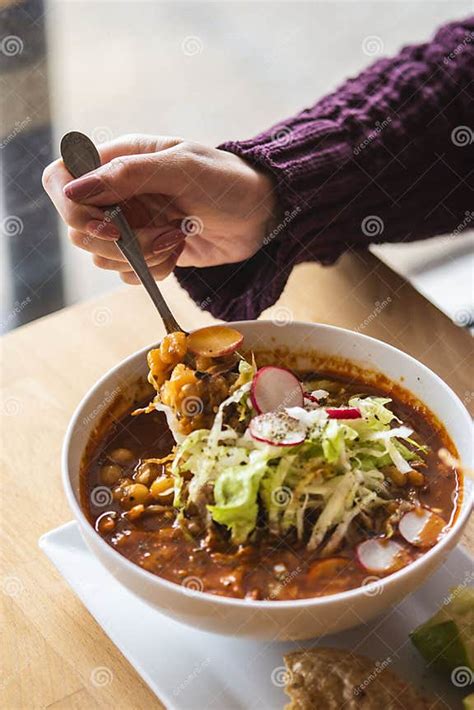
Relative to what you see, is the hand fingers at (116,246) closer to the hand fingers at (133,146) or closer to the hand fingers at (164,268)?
the hand fingers at (164,268)

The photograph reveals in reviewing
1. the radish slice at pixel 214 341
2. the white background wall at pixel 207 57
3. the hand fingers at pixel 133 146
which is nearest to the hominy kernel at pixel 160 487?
the radish slice at pixel 214 341

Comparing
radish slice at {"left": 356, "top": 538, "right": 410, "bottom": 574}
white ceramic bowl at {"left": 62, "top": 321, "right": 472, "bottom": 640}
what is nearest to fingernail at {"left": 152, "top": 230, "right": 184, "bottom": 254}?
white ceramic bowl at {"left": 62, "top": 321, "right": 472, "bottom": 640}

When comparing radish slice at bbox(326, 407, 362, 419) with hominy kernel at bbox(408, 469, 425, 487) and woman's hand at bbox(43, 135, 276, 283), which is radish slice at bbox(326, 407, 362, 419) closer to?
hominy kernel at bbox(408, 469, 425, 487)

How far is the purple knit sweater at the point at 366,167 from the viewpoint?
2.13 meters

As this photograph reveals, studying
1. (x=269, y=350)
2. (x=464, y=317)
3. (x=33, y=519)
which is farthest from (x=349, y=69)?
(x=33, y=519)

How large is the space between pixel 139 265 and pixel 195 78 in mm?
2270

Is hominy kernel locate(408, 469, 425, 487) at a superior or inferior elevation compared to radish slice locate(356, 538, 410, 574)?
superior

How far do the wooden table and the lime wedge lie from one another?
0.80ft

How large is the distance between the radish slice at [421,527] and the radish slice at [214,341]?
1.39ft

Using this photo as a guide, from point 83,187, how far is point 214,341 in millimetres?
372

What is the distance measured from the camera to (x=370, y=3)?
171 inches

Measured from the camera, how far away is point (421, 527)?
1473 millimetres

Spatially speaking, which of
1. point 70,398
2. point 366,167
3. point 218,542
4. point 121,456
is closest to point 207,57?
point 366,167

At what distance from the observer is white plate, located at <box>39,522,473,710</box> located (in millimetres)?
1424
